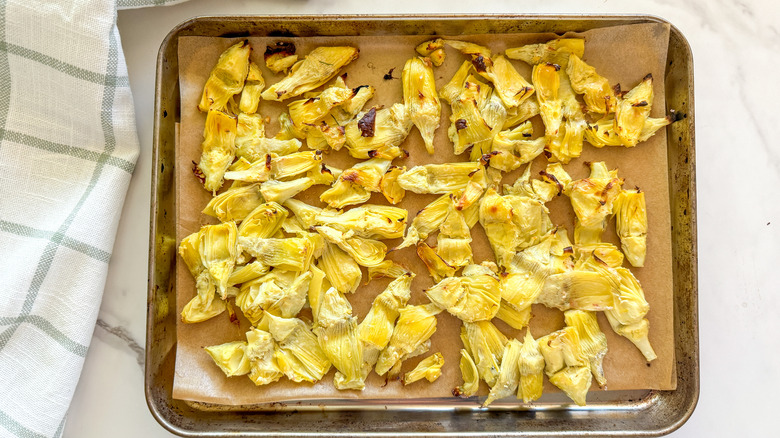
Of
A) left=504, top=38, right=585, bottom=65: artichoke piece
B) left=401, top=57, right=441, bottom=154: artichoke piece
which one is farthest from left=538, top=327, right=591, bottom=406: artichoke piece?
left=504, top=38, right=585, bottom=65: artichoke piece

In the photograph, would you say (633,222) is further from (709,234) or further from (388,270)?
(388,270)

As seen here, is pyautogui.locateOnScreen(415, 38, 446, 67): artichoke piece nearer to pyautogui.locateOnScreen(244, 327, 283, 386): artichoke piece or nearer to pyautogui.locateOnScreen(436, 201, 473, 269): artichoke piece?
pyautogui.locateOnScreen(436, 201, 473, 269): artichoke piece

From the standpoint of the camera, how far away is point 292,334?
47.7 inches

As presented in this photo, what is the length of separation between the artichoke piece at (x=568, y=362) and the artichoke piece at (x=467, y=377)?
0.15m

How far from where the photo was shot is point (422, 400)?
4.10 ft

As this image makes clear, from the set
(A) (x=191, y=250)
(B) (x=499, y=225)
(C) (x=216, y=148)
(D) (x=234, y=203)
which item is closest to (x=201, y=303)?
(A) (x=191, y=250)

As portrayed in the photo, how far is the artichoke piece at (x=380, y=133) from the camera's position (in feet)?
4.00

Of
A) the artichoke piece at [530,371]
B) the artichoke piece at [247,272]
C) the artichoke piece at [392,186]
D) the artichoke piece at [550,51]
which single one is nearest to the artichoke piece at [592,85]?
the artichoke piece at [550,51]

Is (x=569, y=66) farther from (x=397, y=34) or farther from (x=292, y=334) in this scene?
(x=292, y=334)

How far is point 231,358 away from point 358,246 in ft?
1.17

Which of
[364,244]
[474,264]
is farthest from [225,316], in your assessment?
[474,264]

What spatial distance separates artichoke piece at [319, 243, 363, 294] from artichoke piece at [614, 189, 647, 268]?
573 millimetres

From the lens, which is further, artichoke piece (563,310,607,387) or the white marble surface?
the white marble surface

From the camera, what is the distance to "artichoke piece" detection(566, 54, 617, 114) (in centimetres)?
123
